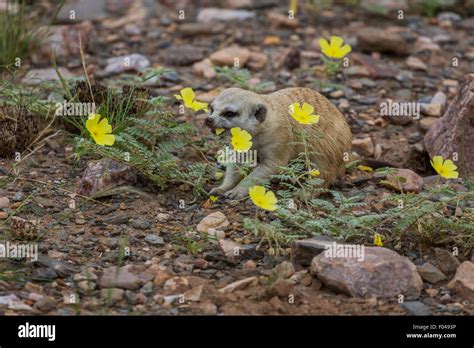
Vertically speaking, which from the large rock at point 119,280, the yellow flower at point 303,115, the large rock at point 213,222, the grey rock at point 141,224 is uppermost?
the yellow flower at point 303,115

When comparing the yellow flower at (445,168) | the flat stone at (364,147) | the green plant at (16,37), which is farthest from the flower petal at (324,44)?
the green plant at (16,37)

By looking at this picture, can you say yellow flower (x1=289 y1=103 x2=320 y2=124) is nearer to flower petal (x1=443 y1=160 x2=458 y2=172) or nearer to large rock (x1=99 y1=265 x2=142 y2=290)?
flower petal (x1=443 y1=160 x2=458 y2=172)

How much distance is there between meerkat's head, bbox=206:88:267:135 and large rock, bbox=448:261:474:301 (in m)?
1.66

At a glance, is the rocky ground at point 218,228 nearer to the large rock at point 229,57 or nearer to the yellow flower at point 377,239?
the large rock at point 229,57

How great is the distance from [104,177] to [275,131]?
118 centimetres

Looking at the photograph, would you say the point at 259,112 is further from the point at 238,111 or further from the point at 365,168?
the point at 365,168

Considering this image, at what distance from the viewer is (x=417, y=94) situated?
7.41 metres

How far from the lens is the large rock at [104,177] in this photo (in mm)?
5242

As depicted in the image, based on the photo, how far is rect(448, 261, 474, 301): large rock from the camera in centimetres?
440

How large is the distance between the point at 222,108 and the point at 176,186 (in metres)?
0.59

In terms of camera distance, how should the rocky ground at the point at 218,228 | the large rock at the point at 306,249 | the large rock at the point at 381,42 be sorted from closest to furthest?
1. the rocky ground at the point at 218,228
2. the large rock at the point at 306,249
3. the large rock at the point at 381,42

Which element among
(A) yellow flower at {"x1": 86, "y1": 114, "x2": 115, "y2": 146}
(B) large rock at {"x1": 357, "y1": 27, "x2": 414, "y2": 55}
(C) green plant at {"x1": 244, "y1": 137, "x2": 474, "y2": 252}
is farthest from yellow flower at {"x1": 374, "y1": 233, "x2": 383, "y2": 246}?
(B) large rock at {"x1": 357, "y1": 27, "x2": 414, "y2": 55}

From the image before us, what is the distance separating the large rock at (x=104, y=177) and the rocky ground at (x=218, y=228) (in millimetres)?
88

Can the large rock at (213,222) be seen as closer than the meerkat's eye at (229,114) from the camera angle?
Yes
